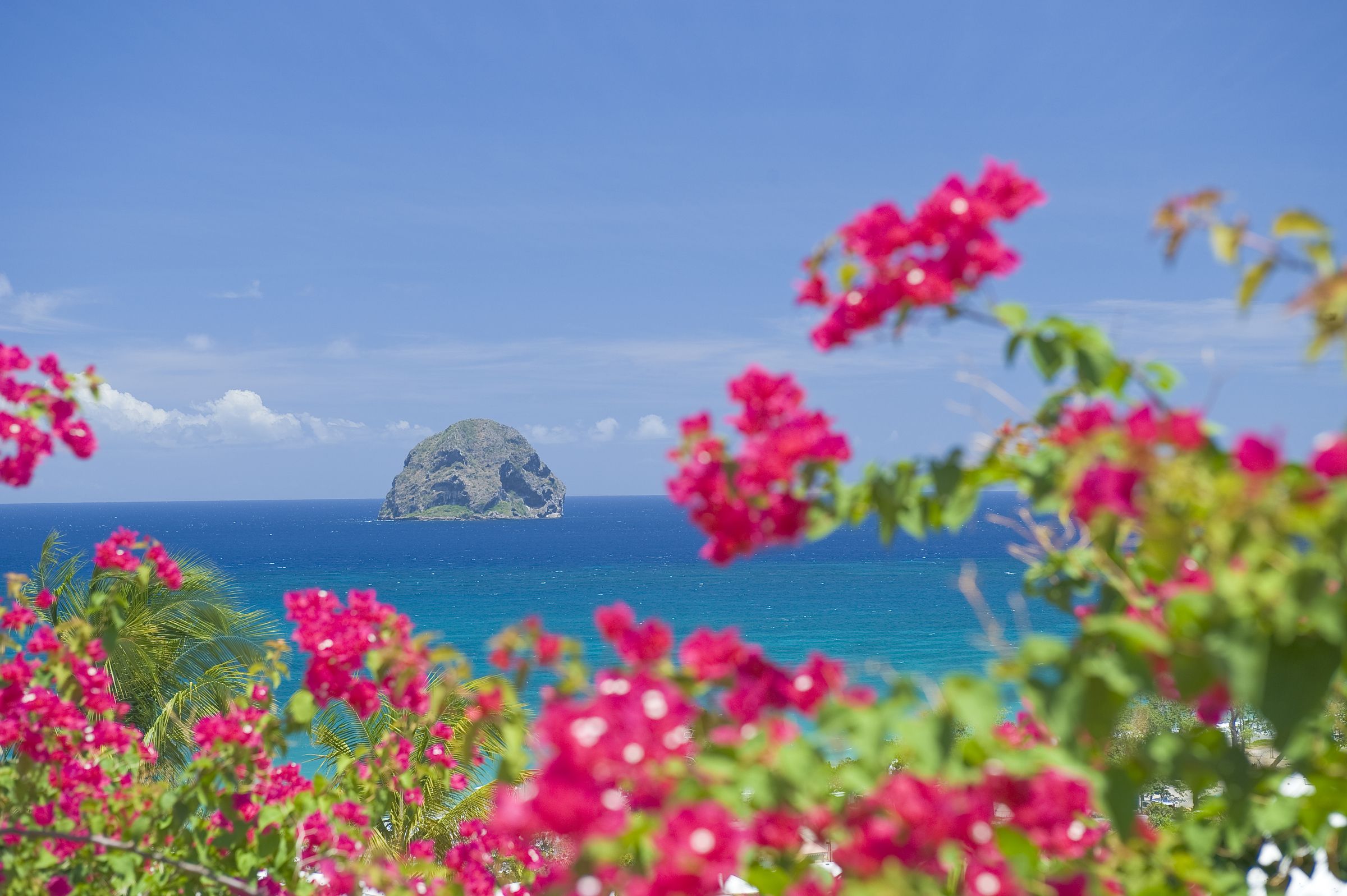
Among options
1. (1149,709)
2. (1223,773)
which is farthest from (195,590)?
(1149,709)

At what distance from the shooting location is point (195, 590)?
11.3 m

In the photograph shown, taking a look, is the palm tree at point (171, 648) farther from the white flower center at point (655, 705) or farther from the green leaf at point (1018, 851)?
the green leaf at point (1018, 851)

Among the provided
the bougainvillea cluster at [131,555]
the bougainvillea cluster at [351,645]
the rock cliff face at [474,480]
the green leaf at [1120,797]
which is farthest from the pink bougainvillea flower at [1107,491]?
the rock cliff face at [474,480]

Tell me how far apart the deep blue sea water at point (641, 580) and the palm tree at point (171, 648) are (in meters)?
10.0

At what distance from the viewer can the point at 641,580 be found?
67188 mm

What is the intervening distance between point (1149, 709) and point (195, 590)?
17652 mm

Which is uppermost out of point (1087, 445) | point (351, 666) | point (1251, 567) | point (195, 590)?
point (1087, 445)

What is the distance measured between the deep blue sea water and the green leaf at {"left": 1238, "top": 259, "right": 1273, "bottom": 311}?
847mm

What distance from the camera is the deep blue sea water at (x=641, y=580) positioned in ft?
144

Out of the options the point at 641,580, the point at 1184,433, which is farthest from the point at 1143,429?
the point at 641,580

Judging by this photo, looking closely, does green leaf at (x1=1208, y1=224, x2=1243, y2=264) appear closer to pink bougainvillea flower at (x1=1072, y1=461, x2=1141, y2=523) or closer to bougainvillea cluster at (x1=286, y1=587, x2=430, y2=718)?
pink bougainvillea flower at (x1=1072, y1=461, x2=1141, y2=523)

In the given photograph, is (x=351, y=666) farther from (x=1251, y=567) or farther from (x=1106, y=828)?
(x=1251, y=567)

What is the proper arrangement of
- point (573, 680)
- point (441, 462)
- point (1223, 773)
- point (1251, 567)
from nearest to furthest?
point (1251, 567) < point (1223, 773) < point (573, 680) < point (441, 462)

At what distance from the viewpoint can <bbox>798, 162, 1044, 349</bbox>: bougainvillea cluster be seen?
1.81 metres
